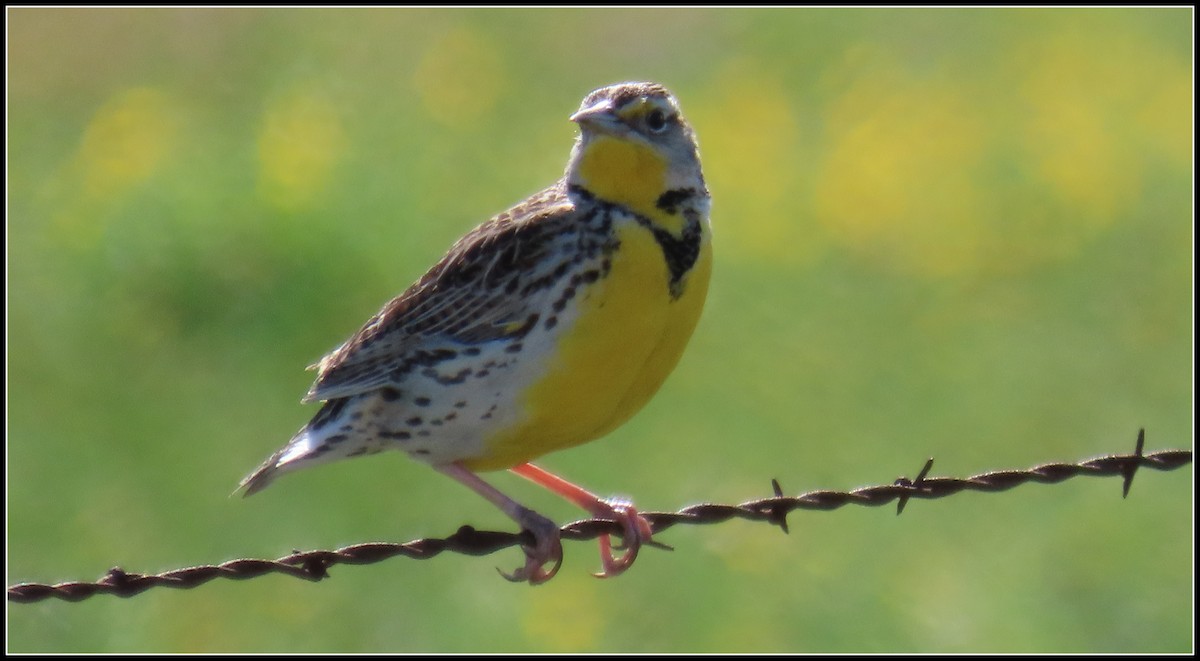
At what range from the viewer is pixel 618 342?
4375 mm

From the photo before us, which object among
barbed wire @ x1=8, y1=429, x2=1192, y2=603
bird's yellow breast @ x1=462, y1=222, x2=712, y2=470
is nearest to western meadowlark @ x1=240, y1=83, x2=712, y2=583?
bird's yellow breast @ x1=462, y1=222, x2=712, y2=470

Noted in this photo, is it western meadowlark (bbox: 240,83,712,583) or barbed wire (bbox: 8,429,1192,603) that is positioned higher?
western meadowlark (bbox: 240,83,712,583)

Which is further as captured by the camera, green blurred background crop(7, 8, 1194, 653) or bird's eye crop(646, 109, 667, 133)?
green blurred background crop(7, 8, 1194, 653)

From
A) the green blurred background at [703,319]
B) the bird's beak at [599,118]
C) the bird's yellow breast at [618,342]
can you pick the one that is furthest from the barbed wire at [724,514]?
the green blurred background at [703,319]

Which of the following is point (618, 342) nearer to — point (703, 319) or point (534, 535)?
point (534, 535)

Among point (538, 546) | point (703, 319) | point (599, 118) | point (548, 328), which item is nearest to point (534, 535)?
point (538, 546)

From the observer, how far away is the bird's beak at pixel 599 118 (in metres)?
4.62

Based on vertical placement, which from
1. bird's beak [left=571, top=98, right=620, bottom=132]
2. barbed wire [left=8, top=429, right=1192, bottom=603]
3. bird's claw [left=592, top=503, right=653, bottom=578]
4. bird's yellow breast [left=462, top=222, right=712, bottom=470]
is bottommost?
barbed wire [left=8, top=429, right=1192, bottom=603]

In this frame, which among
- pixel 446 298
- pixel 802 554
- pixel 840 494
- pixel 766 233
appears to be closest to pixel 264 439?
pixel 802 554

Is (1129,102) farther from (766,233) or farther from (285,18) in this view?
(285,18)

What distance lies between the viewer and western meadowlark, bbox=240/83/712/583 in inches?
174

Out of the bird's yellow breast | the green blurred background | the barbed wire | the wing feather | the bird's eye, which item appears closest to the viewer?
the barbed wire

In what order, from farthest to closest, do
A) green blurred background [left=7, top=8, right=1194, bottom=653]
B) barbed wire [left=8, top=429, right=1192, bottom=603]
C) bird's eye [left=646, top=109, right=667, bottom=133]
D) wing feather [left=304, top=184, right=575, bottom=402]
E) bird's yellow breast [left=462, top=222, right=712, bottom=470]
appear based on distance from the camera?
green blurred background [left=7, top=8, right=1194, bottom=653], bird's eye [left=646, top=109, right=667, bottom=133], wing feather [left=304, top=184, right=575, bottom=402], bird's yellow breast [left=462, top=222, right=712, bottom=470], barbed wire [left=8, top=429, right=1192, bottom=603]

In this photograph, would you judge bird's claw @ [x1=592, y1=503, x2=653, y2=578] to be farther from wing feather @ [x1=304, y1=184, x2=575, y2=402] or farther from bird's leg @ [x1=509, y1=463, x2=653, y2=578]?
wing feather @ [x1=304, y1=184, x2=575, y2=402]
